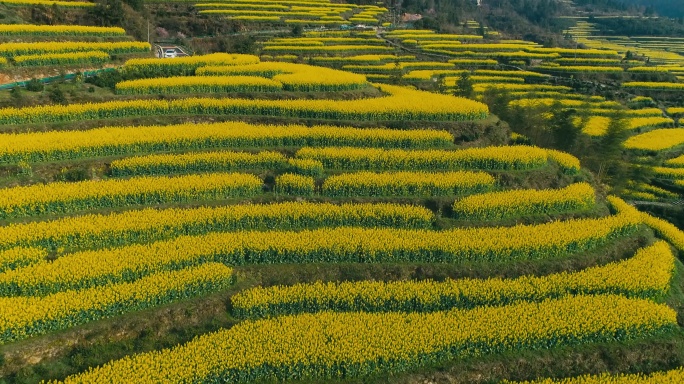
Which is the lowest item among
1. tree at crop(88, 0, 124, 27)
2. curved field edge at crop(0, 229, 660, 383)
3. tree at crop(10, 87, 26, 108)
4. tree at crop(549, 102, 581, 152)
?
curved field edge at crop(0, 229, 660, 383)

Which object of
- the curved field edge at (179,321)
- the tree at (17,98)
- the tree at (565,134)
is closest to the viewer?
the curved field edge at (179,321)

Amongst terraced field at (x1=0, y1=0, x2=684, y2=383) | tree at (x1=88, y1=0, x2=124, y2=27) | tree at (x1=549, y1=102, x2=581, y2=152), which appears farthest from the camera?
tree at (x1=88, y1=0, x2=124, y2=27)

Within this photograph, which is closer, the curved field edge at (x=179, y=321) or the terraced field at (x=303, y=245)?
the curved field edge at (x=179, y=321)

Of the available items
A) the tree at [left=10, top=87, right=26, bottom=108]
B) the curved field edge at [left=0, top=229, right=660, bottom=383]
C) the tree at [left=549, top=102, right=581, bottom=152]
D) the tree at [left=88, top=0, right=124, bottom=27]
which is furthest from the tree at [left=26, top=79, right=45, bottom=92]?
the tree at [left=549, top=102, right=581, bottom=152]

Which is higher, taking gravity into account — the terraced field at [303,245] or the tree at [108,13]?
the tree at [108,13]

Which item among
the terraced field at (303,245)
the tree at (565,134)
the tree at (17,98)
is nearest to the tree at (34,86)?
the tree at (17,98)

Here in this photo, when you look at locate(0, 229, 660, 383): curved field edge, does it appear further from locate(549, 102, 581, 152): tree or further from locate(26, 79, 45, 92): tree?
locate(549, 102, 581, 152): tree

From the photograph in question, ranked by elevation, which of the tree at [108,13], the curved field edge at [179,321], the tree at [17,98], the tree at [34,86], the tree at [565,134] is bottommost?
the curved field edge at [179,321]

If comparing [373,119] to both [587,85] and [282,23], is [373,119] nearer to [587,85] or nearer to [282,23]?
[282,23]

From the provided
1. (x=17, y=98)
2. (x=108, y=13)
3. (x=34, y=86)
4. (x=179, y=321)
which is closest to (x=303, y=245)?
(x=179, y=321)

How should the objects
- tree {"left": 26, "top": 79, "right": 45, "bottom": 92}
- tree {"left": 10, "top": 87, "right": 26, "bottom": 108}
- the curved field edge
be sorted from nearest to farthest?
the curved field edge
tree {"left": 10, "top": 87, "right": 26, "bottom": 108}
tree {"left": 26, "top": 79, "right": 45, "bottom": 92}

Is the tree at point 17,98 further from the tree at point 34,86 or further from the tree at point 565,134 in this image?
the tree at point 565,134

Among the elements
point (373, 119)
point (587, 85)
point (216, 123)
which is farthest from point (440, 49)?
point (216, 123)

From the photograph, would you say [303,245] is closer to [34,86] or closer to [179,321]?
[179,321]
